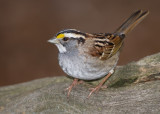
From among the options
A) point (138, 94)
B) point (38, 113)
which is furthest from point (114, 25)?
point (38, 113)

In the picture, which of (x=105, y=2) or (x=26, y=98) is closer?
(x=26, y=98)

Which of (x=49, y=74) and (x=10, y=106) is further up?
(x=10, y=106)

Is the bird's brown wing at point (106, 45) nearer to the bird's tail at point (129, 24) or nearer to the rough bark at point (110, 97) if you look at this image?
the bird's tail at point (129, 24)

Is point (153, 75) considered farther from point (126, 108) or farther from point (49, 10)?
point (49, 10)

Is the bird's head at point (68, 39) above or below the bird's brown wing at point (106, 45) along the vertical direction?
above

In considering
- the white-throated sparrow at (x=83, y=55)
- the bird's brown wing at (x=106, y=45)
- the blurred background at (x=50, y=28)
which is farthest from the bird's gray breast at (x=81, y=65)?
the blurred background at (x=50, y=28)

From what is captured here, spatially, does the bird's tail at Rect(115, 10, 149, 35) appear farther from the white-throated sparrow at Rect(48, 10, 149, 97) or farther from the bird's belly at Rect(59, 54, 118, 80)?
the bird's belly at Rect(59, 54, 118, 80)

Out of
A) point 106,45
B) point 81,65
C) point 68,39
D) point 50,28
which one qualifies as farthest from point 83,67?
point 50,28
